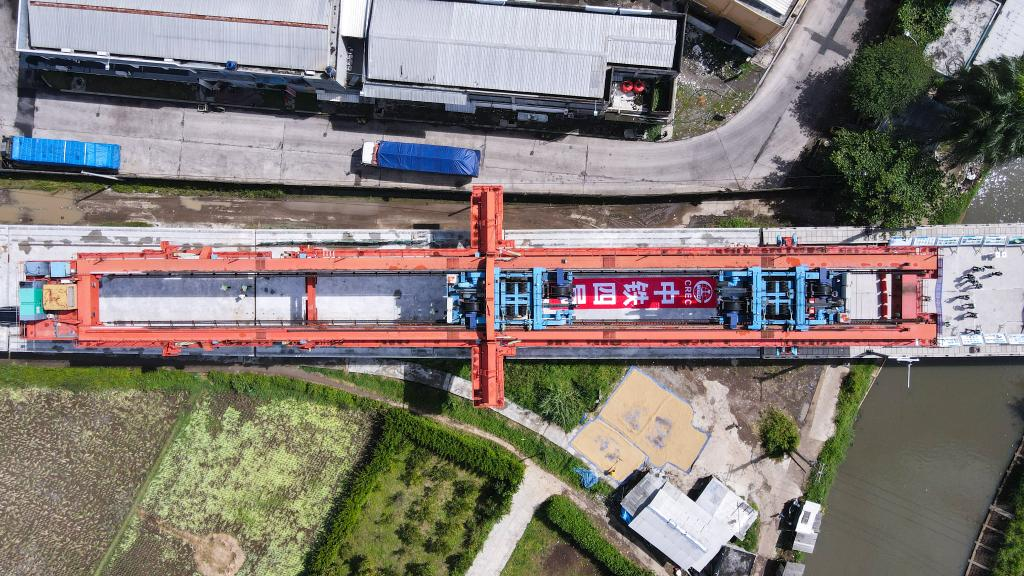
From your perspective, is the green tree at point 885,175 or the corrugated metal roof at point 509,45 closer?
the green tree at point 885,175

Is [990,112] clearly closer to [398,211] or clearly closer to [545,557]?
[398,211]

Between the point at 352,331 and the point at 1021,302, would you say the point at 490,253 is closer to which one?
the point at 352,331

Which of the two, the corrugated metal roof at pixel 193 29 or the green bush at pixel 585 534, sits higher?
the corrugated metal roof at pixel 193 29

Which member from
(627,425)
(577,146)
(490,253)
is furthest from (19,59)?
(627,425)

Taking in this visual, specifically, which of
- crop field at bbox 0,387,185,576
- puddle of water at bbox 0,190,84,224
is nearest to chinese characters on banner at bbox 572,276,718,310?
crop field at bbox 0,387,185,576

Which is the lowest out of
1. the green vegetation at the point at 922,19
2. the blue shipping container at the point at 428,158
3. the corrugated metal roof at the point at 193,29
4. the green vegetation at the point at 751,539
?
the green vegetation at the point at 751,539

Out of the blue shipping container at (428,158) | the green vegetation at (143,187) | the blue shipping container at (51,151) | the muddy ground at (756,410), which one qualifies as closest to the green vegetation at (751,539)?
the muddy ground at (756,410)

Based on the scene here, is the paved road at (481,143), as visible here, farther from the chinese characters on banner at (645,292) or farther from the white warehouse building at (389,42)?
the chinese characters on banner at (645,292)
